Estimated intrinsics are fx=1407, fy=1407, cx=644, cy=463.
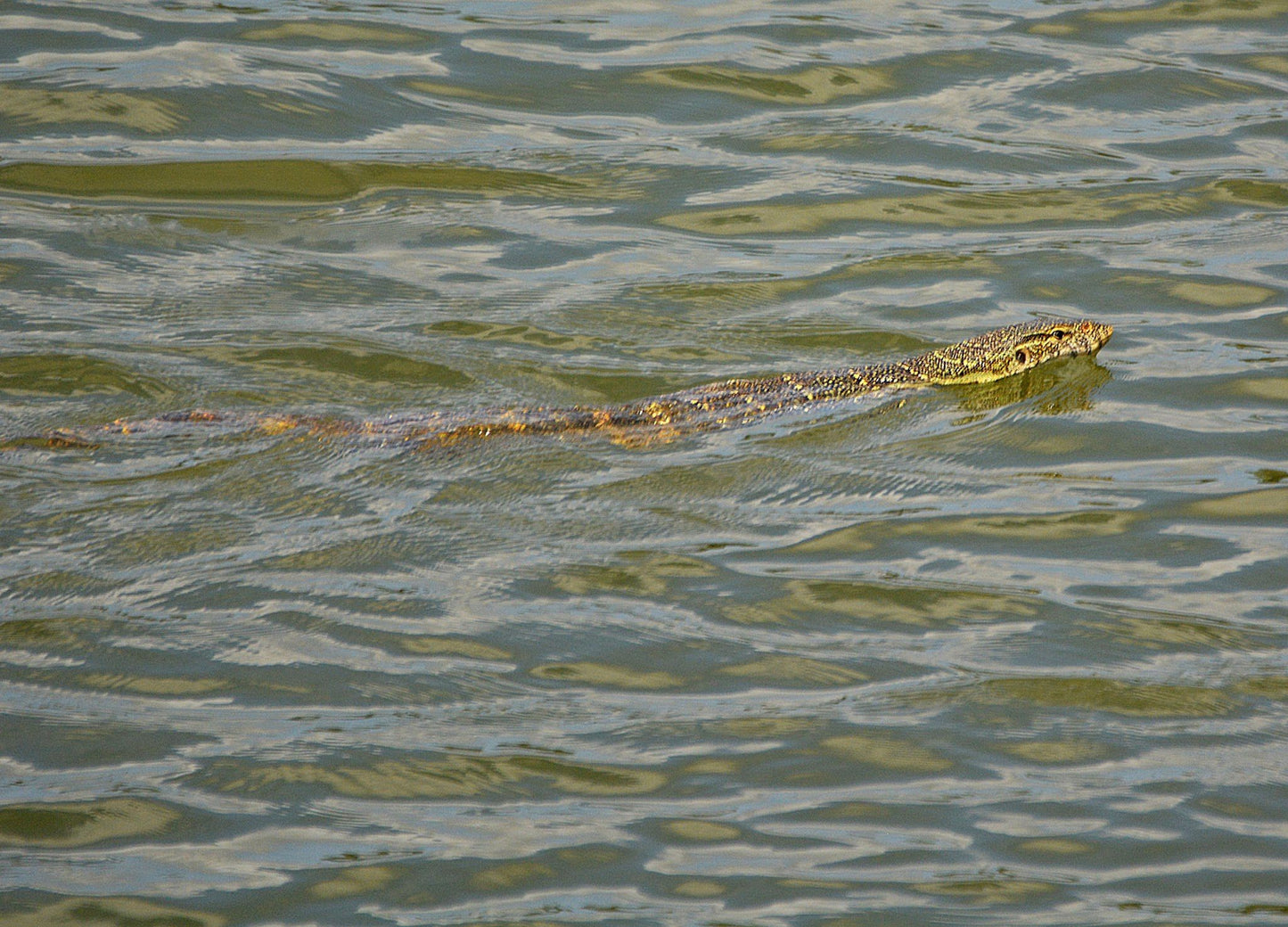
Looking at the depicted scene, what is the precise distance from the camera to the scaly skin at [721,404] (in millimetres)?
7812

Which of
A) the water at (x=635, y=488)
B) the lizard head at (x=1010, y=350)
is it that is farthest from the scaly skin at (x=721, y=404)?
Answer: the water at (x=635, y=488)

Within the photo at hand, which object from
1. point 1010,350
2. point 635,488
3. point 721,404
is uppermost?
point 1010,350

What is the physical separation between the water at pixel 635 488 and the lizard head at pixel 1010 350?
0.14 metres

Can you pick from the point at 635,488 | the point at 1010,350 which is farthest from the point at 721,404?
the point at 1010,350

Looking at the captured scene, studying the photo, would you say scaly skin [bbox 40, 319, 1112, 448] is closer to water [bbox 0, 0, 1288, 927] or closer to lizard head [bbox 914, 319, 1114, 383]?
lizard head [bbox 914, 319, 1114, 383]

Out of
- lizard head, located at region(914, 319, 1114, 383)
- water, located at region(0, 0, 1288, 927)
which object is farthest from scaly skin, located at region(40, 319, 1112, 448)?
water, located at region(0, 0, 1288, 927)

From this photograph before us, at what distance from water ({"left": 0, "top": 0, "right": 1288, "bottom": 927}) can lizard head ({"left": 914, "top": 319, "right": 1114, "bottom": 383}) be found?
0.14m

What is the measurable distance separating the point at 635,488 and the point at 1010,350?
9.68ft

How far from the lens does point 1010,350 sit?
29.1ft

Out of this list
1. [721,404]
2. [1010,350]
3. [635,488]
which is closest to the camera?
[635,488]

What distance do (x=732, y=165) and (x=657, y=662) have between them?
683cm

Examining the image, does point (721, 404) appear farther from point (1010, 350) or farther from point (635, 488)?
point (1010, 350)

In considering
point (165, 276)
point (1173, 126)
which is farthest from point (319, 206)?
point (1173, 126)

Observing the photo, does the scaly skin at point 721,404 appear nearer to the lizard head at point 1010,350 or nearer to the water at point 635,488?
the lizard head at point 1010,350
